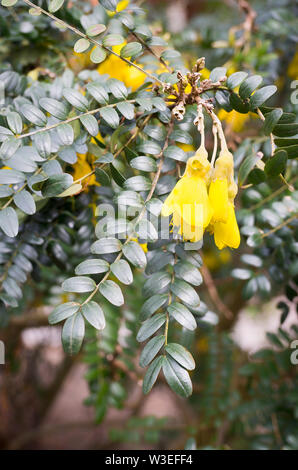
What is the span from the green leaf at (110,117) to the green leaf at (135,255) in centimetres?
16

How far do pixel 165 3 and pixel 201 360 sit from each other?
1504 mm

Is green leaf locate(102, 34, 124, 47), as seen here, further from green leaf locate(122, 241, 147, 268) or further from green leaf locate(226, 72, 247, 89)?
green leaf locate(122, 241, 147, 268)

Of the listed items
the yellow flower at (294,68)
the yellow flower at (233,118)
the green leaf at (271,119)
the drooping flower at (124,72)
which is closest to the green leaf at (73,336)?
the green leaf at (271,119)

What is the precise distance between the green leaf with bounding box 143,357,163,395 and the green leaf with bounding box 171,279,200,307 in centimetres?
7

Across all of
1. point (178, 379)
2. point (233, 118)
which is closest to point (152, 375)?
point (178, 379)

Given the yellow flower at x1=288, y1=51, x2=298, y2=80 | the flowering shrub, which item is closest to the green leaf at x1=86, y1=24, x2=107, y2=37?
the flowering shrub

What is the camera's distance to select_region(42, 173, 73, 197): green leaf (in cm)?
52

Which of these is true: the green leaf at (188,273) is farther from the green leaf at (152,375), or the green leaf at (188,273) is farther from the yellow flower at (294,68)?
the yellow flower at (294,68)

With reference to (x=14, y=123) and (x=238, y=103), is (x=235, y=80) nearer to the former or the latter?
(x=238, y=103)

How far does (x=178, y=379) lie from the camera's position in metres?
0.47

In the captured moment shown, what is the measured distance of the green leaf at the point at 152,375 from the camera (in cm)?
47

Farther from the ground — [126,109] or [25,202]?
[126,109]

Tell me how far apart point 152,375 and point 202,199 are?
0.69 ft

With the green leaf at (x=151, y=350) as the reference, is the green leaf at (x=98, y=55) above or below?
above
